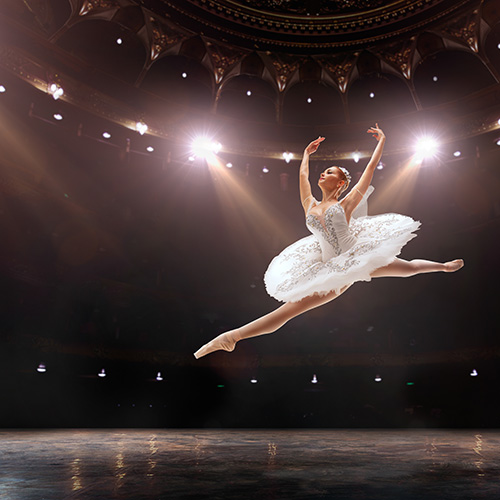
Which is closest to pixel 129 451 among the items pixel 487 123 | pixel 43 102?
pixel 43 102

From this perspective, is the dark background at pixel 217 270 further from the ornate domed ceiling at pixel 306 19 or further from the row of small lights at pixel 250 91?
the ornate domed ceiling at pixel 306 19

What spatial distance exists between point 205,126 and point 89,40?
380 centimetres

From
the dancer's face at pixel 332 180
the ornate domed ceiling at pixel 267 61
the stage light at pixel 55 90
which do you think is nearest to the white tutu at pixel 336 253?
the dancer's face at pixel 332 180

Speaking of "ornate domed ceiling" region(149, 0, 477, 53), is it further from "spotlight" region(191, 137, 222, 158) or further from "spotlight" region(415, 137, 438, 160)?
"spotlight" region(415, 137, 438, 160)

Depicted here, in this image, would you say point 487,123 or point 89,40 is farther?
point 487,123

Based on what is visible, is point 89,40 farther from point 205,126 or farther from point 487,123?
point 487,123

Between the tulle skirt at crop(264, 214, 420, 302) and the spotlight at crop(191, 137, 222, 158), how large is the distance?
9.01 metres

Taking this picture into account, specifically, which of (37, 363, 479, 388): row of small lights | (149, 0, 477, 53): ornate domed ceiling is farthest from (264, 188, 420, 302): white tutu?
(37, 363, 479, 388): row of small lights

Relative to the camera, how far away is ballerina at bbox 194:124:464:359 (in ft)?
12.8

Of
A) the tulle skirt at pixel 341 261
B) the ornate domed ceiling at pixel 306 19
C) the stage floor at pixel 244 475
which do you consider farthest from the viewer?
the ornate domed ceiling at pixel 306 19

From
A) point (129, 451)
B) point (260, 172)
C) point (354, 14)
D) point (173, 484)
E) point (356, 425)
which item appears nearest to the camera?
point (173, 484)

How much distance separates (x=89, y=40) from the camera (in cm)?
1148

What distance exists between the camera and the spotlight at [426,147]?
13.2 metres

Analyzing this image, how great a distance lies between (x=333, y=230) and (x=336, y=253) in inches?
9.1
